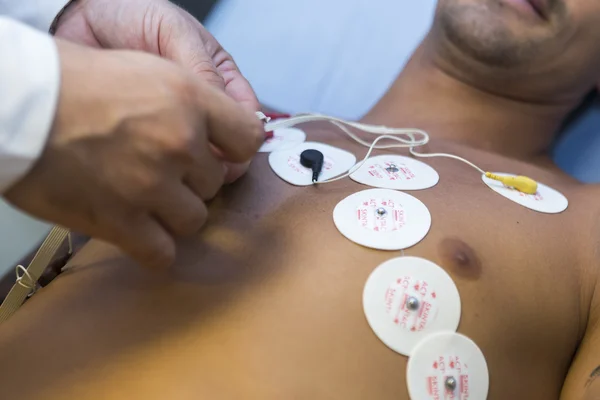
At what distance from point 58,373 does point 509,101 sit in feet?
3.03

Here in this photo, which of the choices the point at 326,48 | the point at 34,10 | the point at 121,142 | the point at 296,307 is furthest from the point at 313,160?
the point at 326,48

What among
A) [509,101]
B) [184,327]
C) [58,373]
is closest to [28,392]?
[58,373]

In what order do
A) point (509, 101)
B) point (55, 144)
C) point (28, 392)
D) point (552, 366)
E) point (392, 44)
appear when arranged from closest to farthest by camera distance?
point (55, 144) → point (28, 392) → point (552, 366) → point (509, 101) → point (392, 44)

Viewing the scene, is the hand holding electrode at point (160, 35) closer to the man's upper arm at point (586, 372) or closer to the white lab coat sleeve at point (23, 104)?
the white lab coat sleeve at point (23, 104)

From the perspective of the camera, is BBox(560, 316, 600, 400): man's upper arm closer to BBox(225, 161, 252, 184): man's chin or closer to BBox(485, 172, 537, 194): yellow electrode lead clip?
BBox(485, 172, 537, 194): yellow electrode lead clip

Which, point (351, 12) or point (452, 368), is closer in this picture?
point (452, 368)

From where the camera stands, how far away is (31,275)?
2.49 feet

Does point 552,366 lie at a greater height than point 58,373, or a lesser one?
greater

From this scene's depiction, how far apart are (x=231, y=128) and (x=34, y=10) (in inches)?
23.4

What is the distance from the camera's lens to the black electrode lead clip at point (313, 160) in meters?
0.81

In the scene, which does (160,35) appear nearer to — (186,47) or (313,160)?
(186,47)

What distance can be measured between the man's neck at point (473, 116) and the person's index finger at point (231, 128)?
584 millimetres

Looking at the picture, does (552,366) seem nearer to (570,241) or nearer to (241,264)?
(570,241)

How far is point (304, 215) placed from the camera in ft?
2.50
